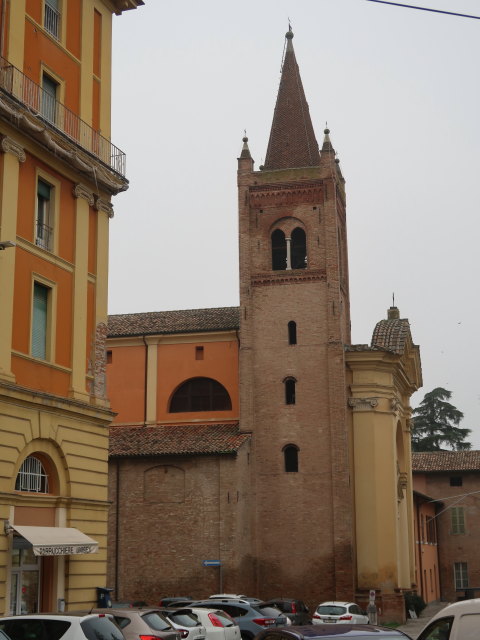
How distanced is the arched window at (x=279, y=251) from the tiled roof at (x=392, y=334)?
5895mm

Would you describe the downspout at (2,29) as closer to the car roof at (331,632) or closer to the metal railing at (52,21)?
the metal railing at (52,21)

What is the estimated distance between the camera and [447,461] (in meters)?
60.3

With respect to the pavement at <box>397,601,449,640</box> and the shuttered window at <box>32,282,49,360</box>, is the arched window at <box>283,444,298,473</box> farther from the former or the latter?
the shuttered window at <box>32,282,49,360</box>

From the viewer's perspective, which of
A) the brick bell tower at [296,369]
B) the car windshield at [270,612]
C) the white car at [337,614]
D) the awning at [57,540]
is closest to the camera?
the awning at [57,540]

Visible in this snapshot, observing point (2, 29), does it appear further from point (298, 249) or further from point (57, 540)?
point (298, 249)

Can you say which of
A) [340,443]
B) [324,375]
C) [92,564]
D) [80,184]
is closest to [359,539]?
[340,443]

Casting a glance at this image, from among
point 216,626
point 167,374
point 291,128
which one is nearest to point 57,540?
point 216,626

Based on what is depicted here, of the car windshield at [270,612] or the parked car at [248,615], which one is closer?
the parked car at [248,615]

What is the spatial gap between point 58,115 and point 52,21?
2363 mm

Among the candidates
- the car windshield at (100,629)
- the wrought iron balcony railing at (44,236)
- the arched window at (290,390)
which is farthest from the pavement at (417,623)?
the car windshield at (100,629)

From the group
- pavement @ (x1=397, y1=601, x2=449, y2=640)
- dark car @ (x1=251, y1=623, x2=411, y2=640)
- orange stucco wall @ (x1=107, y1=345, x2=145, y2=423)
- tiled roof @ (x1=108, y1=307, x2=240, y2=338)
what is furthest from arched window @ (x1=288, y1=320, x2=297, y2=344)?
dark car @ (x1=251, y1=623, x2=411, y2=640)

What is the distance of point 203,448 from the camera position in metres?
38.7

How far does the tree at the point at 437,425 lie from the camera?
3063 inches

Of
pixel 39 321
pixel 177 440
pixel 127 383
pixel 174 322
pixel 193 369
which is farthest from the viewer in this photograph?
pixel 174 322
